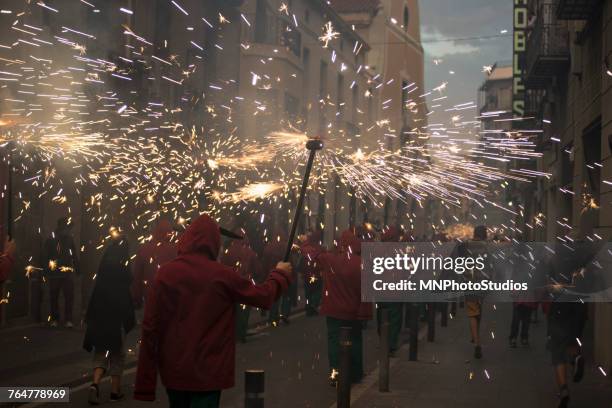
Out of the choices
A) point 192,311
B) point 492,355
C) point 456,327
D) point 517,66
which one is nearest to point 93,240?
point 456,327

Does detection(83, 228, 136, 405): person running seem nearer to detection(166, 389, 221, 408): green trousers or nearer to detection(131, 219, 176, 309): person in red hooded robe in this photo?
detection(131, 219, 176, 309): person in red hooded robe

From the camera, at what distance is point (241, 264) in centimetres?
1410

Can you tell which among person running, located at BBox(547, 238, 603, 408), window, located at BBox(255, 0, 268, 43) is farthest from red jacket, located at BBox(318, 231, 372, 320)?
window, located at BBox(255, 0, 268, 43)

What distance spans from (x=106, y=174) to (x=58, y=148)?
6.85ft

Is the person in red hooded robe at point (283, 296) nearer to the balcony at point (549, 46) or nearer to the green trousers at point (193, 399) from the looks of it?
the balcony at point (549, 46)

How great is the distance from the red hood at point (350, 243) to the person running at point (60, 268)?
6.05 meters

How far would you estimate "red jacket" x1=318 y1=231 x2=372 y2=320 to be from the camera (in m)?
9.70

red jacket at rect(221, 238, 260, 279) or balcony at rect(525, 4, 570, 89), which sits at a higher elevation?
balcony at rect(525, 4, 570, 89)

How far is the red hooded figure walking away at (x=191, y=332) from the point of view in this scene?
5.22 meters

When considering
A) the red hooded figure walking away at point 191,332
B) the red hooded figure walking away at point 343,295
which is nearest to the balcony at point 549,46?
the red hooded figure walking away at point 343,295

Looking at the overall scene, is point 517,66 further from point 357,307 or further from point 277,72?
point 357,307

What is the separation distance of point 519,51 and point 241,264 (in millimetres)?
16299

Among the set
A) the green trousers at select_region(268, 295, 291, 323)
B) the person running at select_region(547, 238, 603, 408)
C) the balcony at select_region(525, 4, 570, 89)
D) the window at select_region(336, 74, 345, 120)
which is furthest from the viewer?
the window at select_region(336, 74, 345, 120)

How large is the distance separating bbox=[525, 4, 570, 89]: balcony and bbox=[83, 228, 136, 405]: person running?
11815 mm
